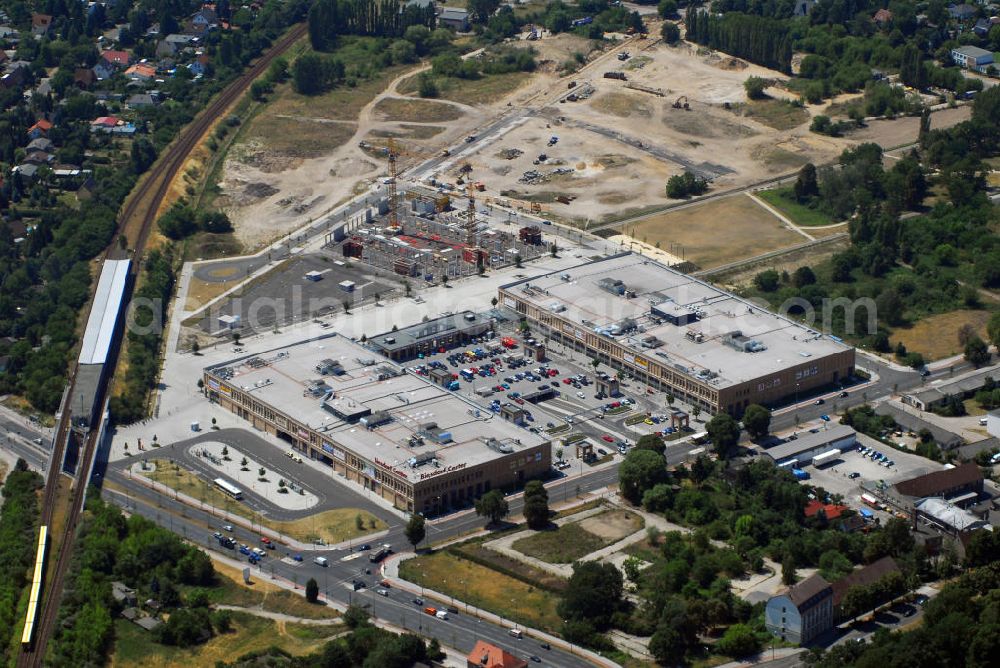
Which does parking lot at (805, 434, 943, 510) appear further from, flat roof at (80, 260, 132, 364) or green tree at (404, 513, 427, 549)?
flat roof at (80, 260, 132, 364)

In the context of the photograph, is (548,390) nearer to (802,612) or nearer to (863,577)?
(863,577)

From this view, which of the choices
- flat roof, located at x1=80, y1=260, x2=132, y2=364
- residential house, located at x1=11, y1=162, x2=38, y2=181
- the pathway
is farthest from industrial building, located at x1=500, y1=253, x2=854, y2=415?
residential house, located at x1=11, y1=162, x2=38, y2=181

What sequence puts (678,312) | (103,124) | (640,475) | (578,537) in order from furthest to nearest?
(103,124) < (678,312) < (640,475) < (578,537)

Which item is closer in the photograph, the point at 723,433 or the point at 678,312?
the point at 723,433

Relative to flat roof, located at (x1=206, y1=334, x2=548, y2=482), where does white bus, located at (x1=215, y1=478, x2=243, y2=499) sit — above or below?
below

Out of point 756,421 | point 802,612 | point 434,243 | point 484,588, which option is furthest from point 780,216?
point 802,612

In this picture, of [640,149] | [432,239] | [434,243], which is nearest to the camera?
[434,243]
